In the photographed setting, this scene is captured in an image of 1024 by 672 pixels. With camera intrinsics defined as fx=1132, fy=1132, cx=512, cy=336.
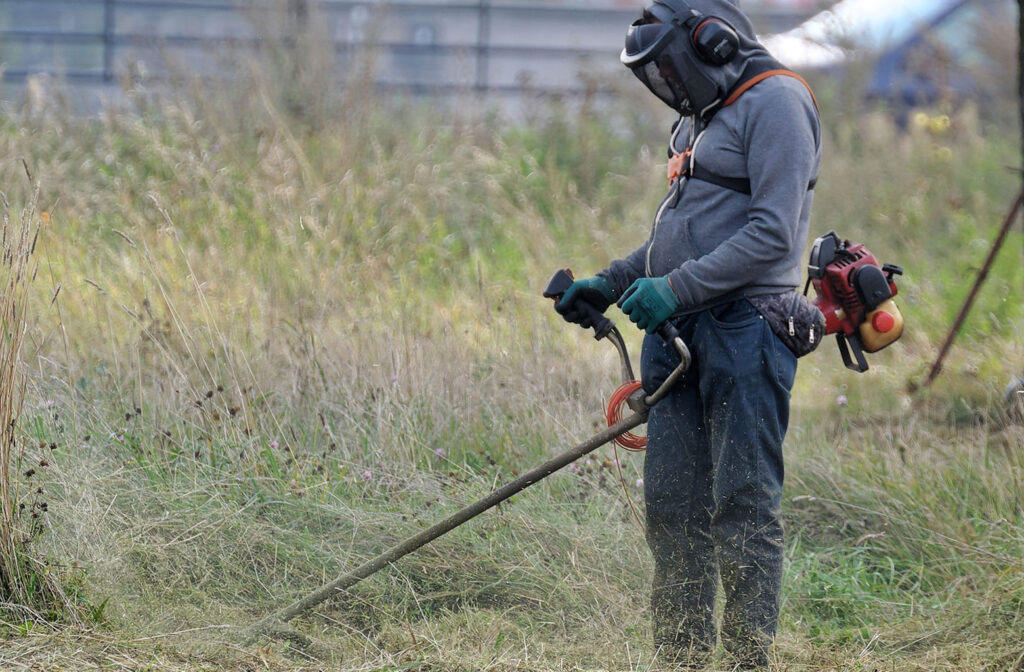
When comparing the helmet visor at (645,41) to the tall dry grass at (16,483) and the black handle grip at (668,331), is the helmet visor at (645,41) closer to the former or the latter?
the black handle grip at (668,331)

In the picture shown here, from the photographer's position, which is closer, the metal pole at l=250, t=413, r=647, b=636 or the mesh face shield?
the mesh face shield

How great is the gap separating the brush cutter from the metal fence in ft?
18.9

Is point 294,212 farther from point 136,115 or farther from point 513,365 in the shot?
point 136,115

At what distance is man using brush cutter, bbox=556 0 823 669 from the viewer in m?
2.66

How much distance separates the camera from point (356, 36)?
412 inches

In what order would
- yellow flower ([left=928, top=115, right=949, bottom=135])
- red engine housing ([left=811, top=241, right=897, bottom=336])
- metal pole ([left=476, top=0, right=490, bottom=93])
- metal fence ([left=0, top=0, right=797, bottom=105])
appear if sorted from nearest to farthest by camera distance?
red engine housing ([left=811, top=241, right=897, bottom=336]) → metal fence ([left=0, top=0, right=797, bottom=105]) → yellow flower ([left=928, top=115, right=949, bottom=135]) → metal pole ([left=476, top=0, right=490, bottom=93])

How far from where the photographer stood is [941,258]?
24.5ft

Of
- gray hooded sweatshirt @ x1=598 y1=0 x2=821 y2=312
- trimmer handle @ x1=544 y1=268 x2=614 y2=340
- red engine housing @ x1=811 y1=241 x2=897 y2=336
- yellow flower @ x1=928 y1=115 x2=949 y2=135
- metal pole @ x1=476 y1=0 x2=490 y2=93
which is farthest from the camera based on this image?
metal pole @ x1=476 y1=0 x2=490 y2=93

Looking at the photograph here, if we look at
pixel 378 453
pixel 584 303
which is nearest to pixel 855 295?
pixel 584 303

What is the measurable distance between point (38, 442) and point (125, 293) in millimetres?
1218

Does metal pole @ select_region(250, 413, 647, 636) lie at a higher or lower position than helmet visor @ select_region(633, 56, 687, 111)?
lower

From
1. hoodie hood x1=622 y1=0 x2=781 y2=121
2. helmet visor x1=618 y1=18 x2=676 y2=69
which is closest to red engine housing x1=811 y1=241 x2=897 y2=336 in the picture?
hoodie hood x1=622 y1=0 x2=781 y2=121

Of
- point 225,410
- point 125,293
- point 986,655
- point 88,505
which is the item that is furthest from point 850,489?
point 125,293

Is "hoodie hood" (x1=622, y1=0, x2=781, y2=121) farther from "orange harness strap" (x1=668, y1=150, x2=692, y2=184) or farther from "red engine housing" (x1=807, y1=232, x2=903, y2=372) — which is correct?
"red engine housing" (x1=807, y1=232, x2=903, y2=372)
